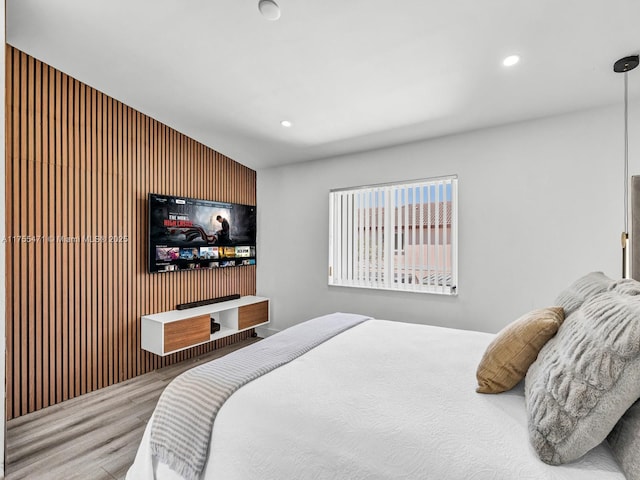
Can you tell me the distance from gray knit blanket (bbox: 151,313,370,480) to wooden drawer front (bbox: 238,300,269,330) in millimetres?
2144

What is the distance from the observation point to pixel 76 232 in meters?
2.76

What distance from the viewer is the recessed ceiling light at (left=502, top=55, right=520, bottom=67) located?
210cm

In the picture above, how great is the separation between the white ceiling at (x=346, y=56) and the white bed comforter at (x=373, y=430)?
1896 mm

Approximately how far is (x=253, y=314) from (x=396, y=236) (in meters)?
1.94

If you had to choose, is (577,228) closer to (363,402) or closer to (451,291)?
→ (451,291)

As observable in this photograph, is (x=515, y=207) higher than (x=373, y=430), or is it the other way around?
(x=515, y=207)

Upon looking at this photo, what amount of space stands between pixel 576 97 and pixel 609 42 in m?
0.61

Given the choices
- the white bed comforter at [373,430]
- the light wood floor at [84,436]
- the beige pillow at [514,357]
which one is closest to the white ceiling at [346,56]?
the beige pillow at [514,357]

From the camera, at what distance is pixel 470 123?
2949 mm

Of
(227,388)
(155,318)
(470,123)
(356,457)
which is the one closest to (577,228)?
(470,123)

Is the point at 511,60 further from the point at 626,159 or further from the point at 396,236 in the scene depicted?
the point at 396,236

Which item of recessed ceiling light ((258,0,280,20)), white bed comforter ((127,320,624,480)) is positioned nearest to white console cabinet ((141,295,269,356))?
white bed comforter ((127,320,624,480))

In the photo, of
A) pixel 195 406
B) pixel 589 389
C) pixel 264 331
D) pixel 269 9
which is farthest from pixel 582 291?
pixel 264 331

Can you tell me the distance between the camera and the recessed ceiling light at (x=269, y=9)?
1829mm
